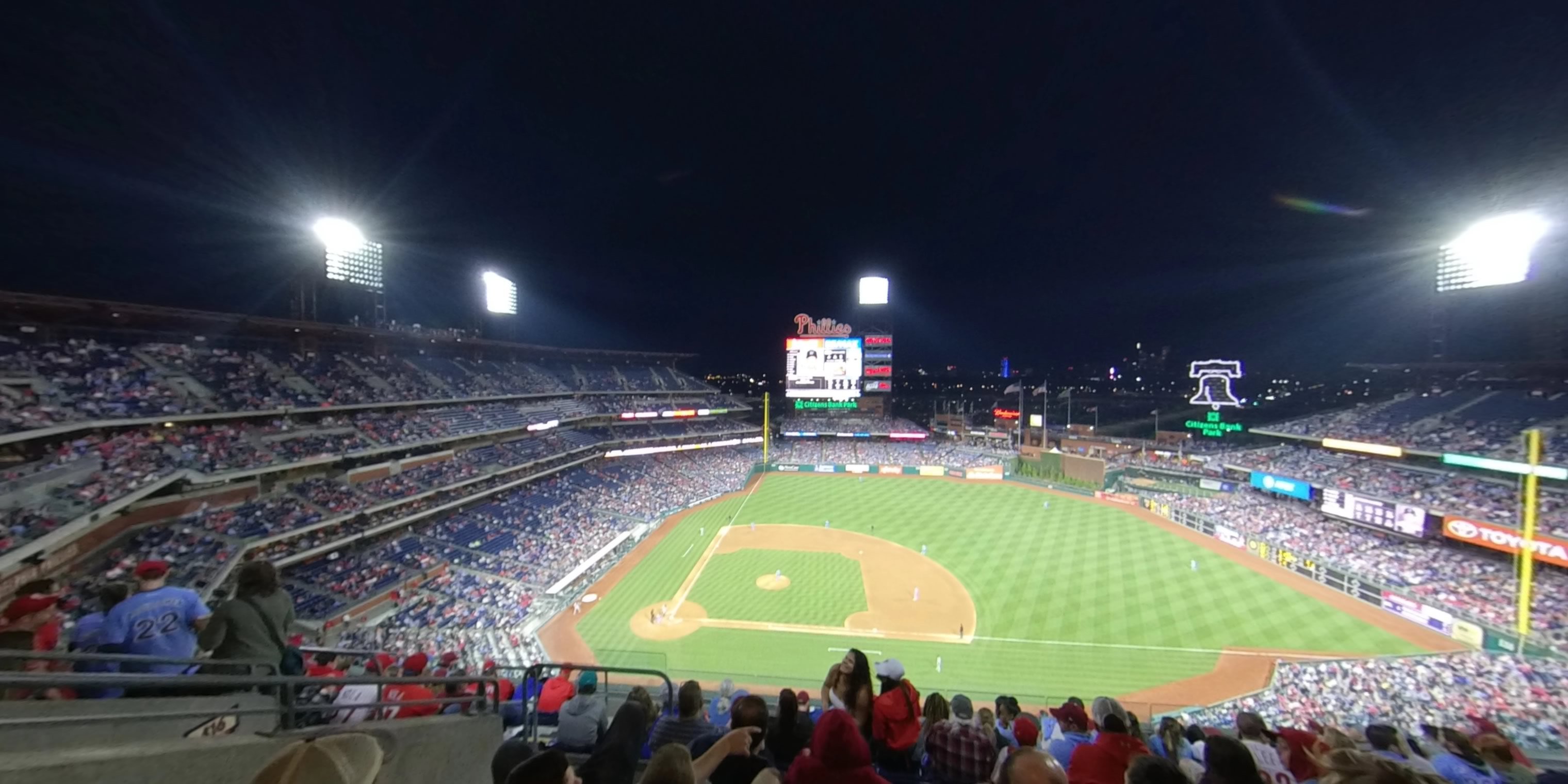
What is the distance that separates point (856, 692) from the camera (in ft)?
15.9

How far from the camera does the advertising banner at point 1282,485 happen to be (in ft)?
98.6

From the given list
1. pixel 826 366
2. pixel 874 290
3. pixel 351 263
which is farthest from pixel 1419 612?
pixel 351 263

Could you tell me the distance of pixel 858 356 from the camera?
52.3 m

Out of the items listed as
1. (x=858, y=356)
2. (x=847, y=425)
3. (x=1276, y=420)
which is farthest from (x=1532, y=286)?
(x=847, y=425)

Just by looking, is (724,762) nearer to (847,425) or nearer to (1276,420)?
(847,425)

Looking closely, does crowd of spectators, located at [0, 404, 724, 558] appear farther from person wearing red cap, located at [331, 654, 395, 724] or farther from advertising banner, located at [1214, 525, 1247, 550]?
advertising banner, located at [1214, 525, 1247, 550]

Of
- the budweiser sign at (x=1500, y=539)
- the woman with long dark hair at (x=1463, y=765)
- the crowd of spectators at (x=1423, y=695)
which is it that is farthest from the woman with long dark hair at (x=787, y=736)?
→ the budweiser sign at (x=1500, y=539)

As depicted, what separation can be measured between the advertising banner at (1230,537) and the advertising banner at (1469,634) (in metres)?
10.2

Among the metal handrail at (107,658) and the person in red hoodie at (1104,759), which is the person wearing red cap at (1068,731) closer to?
the person in red hoodie at (1104,759)

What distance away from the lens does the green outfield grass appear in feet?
57.5

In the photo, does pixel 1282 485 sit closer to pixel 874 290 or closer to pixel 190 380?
pixel 874 290

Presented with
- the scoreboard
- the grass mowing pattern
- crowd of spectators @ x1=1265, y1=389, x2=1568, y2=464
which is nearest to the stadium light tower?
the grass mowing pattern

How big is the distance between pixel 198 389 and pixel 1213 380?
60.3 m

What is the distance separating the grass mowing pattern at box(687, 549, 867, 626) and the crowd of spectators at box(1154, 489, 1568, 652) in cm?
2117
